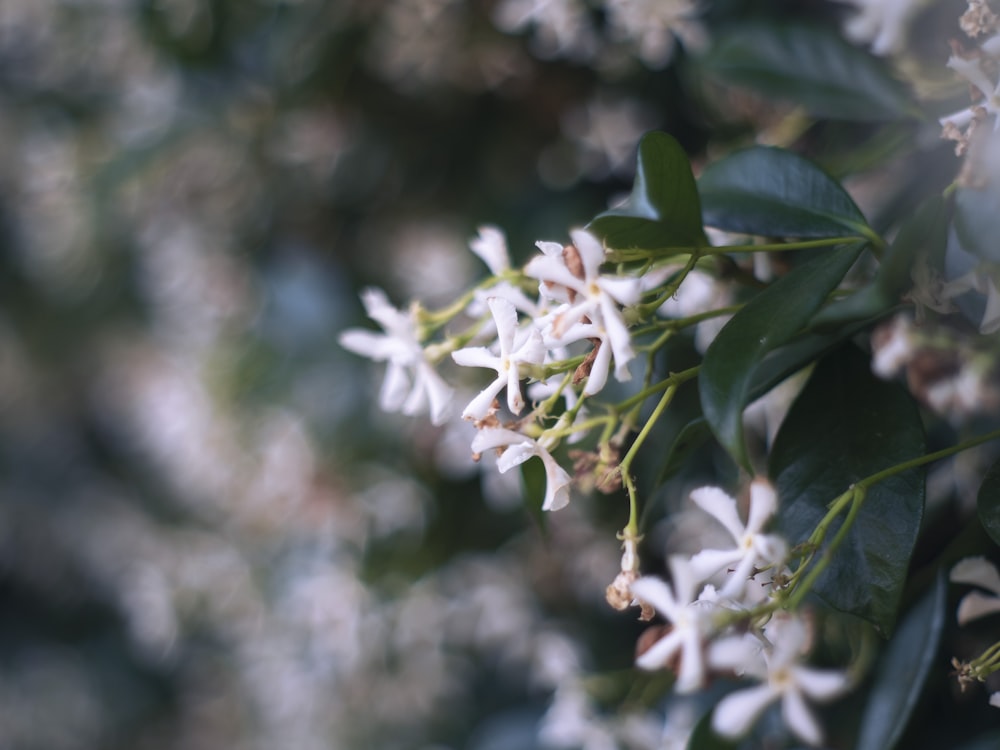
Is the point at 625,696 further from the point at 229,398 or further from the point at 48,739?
the point at 48,739

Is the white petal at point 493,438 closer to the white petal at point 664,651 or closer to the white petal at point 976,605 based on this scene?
the white petal at point 664,651

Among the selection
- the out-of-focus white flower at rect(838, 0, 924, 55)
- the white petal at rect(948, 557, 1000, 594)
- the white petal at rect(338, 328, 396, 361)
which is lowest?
the white petal at rect(948, 557, 1000, 594)

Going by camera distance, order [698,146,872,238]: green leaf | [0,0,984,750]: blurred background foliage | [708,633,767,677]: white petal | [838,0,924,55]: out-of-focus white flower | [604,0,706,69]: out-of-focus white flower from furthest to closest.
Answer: [0,0,984,750]: blurred background foliage, [604,0,706,69]: out-of-focus white flower, [838,0,924,55]: out-of-focus white flower, [698,146,872,238]: green leaf, [708,633,767,677]: white petal

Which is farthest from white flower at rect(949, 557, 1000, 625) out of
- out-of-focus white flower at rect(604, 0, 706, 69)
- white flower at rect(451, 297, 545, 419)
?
out-of-focus white flower at rect(604, 0, 706, 69)

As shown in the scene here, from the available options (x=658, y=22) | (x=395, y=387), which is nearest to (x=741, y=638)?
(x=395, y=387)

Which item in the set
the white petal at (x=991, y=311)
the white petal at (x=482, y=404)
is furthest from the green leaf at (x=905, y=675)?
the white petal at (x=482, y=404)

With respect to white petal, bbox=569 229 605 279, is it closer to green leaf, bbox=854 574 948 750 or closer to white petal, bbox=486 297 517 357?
white petal, bbox=486 297 517 357
